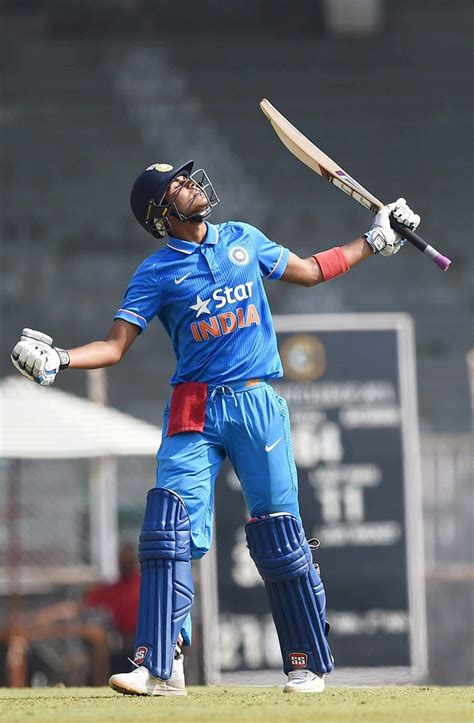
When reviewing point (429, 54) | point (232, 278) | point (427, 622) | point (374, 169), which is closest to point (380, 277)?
point (374, 169)

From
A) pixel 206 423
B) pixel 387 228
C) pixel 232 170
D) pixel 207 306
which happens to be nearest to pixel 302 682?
pixel 206 423

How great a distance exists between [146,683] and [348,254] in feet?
4.77

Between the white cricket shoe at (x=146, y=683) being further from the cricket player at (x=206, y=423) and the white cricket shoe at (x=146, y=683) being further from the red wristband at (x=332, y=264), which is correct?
the red wristband at (x=332, y=264)

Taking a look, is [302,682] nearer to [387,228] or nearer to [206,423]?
[206,423]

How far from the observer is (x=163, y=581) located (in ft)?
15.6

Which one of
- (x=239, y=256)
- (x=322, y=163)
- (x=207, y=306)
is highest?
(x=322, y=163)

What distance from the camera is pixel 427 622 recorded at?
10.3 m

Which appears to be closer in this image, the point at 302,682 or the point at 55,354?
the point at 55,354

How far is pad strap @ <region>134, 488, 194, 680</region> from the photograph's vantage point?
15.5 feet

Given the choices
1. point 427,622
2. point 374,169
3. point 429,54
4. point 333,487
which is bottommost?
point 427,622

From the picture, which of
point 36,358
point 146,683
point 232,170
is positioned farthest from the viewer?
point 232,170

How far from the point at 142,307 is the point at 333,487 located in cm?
384

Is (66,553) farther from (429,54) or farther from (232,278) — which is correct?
(232,278)

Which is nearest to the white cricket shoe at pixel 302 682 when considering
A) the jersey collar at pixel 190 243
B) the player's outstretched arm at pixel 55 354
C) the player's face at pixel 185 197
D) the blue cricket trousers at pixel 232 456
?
the blue cricket trousers at pixel 232 456
